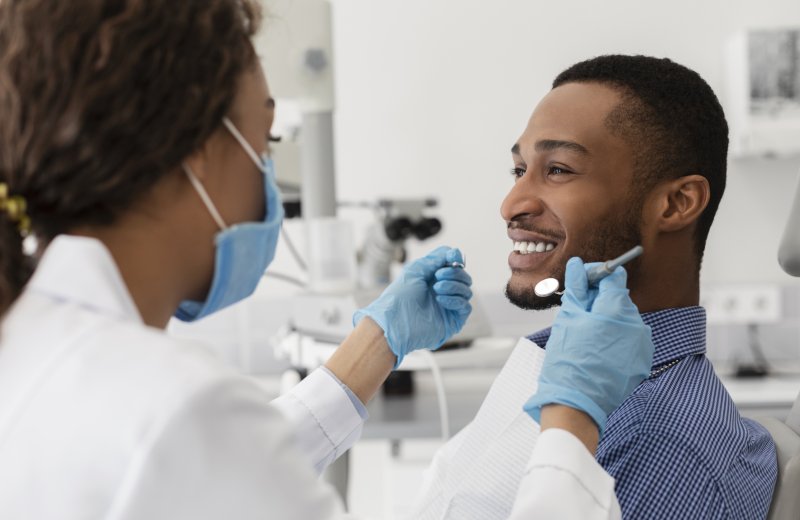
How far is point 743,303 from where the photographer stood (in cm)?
298

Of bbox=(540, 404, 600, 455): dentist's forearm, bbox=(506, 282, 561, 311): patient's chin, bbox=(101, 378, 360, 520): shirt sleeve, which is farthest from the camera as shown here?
bbox=(506, 282, 561, 311): patient's chin

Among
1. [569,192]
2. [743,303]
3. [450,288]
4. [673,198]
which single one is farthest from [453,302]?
[743,303]

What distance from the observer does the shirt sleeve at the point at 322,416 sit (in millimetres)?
1276

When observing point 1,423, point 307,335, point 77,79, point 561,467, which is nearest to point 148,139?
point 77,79

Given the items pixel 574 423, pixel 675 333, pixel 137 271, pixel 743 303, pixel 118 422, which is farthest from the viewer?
pixel 743 303

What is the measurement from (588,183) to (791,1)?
7.09 feet

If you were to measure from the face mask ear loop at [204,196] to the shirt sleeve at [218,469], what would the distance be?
0.20m

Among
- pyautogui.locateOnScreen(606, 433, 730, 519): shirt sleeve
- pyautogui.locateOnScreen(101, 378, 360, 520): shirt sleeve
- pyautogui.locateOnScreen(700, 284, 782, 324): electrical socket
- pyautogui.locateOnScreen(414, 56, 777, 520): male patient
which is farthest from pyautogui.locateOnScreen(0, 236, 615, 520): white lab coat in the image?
pyautogui.locateOnScreen(700, 284, 782, 324): electrical socket

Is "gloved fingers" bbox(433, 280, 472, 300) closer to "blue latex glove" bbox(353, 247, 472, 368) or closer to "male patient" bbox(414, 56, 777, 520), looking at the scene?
"blue latex glove" bbox(353, 247, 472, 368)

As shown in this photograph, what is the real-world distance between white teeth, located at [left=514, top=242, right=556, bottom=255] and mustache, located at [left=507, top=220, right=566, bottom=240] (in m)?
0.02

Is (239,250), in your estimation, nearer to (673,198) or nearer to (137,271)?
(137,271)

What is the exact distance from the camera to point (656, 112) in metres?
1.27

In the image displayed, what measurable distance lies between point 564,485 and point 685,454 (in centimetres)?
22

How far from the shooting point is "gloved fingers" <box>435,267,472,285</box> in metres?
1.41
